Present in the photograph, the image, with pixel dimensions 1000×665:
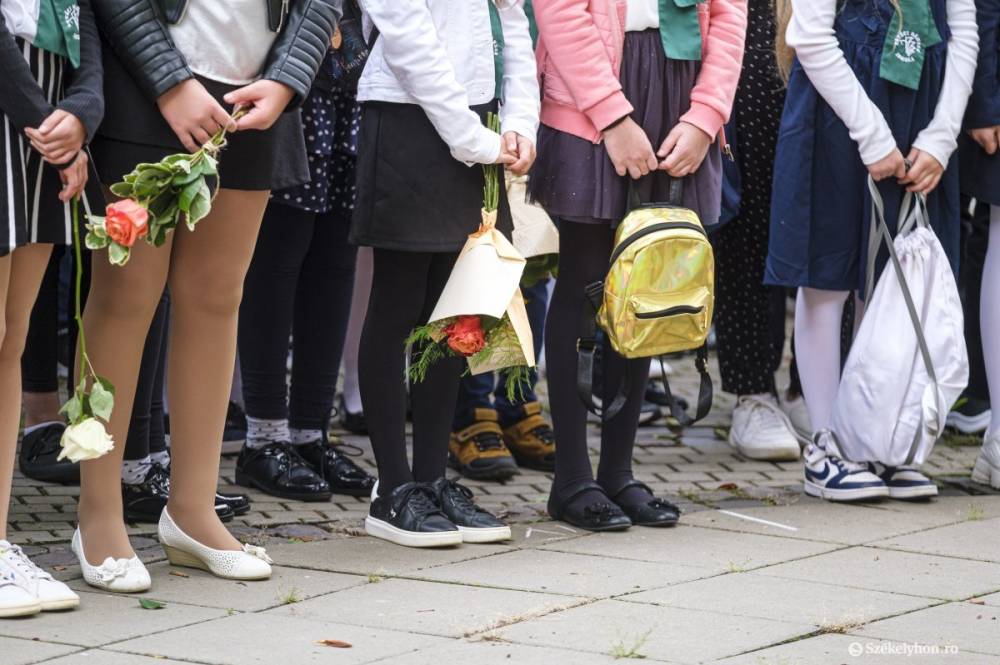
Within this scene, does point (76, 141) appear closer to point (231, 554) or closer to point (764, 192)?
point (231, 554)

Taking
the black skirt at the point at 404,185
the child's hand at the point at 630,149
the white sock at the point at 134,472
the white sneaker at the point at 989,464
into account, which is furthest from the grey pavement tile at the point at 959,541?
the white sock at the point at 134,472

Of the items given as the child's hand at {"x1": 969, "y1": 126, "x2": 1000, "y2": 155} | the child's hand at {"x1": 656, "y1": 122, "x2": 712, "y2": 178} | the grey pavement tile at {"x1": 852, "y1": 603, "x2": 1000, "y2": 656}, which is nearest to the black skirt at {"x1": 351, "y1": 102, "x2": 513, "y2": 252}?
the child's hand at {"x1": 656, "y1": 122, "x2": 712, "y2": 178}

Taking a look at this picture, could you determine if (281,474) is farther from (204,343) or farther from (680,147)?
(680,147)

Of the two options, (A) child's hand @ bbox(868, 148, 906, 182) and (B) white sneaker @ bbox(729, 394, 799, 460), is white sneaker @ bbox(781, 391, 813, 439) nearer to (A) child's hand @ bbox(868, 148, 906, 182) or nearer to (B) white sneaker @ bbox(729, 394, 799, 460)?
(B) white sneaker @ bbox(729, 394, 799, 460)

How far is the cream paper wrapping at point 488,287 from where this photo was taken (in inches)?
162

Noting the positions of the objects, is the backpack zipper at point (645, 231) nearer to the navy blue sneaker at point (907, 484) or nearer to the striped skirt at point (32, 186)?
the navy blue sneaker at point (907, 484)

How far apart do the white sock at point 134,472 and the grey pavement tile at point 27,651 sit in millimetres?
1291

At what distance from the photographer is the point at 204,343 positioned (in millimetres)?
3789

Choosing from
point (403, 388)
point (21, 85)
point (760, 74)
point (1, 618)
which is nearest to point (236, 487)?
point (403, 388)

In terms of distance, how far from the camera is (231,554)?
380cm

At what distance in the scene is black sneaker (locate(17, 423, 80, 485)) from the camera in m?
4.95

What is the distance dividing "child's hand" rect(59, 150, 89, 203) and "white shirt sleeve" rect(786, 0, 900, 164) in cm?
249

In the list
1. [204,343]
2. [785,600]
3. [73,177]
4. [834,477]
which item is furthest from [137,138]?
[834,477]

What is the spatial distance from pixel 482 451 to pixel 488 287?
1.32 meters
